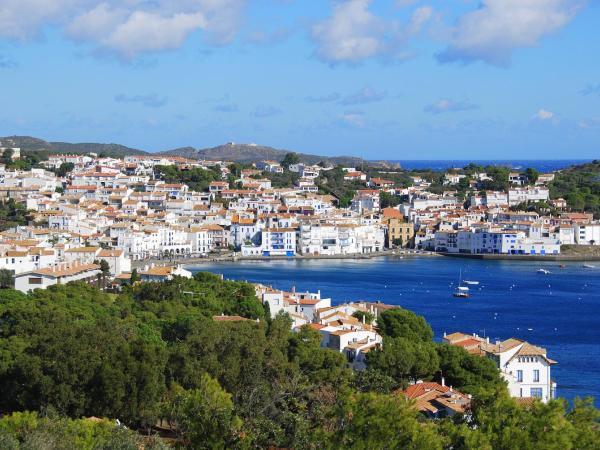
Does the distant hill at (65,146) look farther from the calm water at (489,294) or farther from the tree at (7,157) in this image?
the calm water at (489,294)

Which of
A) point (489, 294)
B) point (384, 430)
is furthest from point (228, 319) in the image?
point (489, 294)

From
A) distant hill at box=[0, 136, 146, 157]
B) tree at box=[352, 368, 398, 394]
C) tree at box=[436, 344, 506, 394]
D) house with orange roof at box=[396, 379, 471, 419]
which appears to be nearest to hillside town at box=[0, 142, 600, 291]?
tree at box=[436, 344, 506, 394]

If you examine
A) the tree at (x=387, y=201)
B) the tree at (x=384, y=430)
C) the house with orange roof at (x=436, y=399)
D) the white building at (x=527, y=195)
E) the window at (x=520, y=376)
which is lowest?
the window at (x=520, y=376)

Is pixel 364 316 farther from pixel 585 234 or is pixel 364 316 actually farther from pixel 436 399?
pixel 585 234

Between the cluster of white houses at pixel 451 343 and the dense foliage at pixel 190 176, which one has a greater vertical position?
the dense foliage at pixel 190 176

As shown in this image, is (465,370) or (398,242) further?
(398,242)

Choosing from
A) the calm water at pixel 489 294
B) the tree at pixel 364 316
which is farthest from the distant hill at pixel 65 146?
the tree at pixel 364 316
